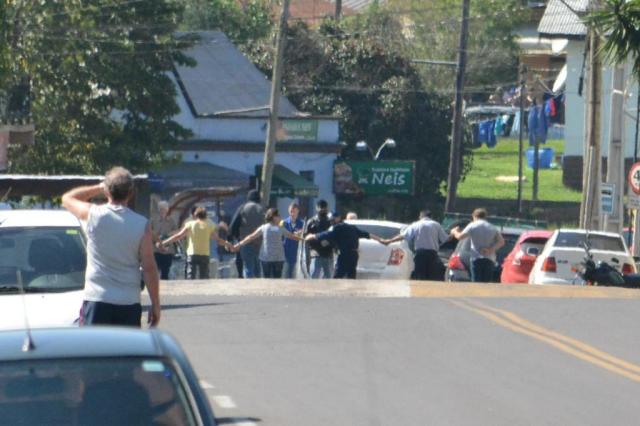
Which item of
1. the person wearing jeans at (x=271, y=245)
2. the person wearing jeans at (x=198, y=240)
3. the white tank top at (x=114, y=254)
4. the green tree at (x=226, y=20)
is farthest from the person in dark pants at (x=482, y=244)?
the green tree at (x=226, y=20)

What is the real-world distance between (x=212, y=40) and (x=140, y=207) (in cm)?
2721

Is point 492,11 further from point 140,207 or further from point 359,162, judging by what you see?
point 140,207

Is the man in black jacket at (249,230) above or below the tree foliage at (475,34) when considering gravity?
below

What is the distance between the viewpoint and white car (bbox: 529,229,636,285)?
22453 mm

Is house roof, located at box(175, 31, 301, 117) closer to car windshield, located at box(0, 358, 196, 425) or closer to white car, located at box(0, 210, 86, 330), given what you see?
white car, located at box(0, 210, 86, 330)

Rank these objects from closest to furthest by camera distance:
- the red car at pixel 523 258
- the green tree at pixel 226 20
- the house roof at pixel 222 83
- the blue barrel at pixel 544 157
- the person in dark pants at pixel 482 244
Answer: the person in dark pants at pixel 482 244, the red car at pixel 523 258, the house roof at pixel 222 83, the green tree at pixel 226 20, the blue barrel at pixel 544 157

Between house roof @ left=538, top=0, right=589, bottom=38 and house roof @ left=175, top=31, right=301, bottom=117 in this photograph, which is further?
house roof @ left=538, top=0, right=589, bottom=38

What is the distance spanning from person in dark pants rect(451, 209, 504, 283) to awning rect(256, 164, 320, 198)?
1945 centimetres

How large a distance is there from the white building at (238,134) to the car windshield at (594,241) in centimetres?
1594

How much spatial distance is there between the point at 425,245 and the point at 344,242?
1754 millimetres

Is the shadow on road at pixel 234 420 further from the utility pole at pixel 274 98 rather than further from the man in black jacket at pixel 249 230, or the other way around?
the utility pole at pixel 274 98

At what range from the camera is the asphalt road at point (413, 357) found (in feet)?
33.6

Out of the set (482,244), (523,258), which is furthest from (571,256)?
(482,244)

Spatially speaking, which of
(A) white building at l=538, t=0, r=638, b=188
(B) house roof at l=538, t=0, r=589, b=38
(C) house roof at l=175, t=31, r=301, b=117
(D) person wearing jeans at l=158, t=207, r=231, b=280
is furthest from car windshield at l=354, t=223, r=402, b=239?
(B) house roof at l=538, t=0, r=589, b=38
